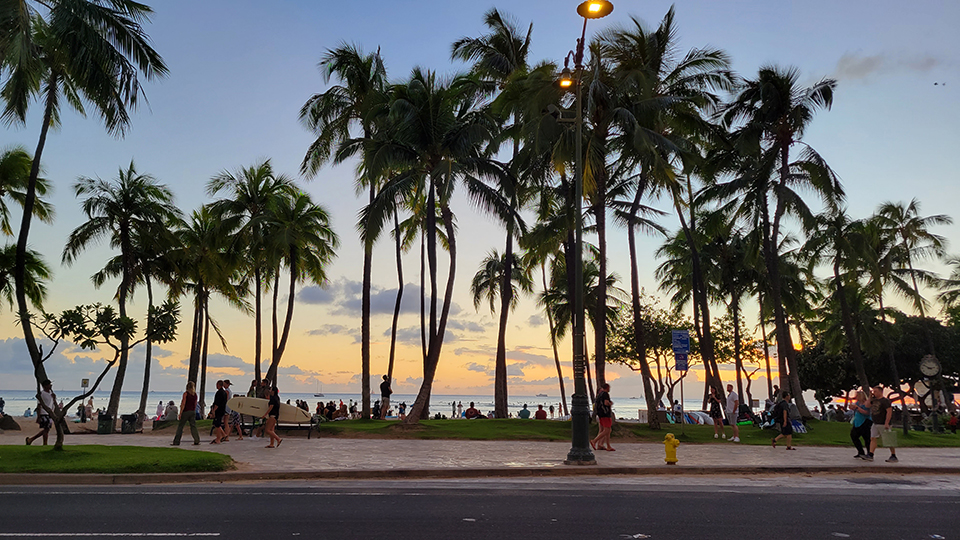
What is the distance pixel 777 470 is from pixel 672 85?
16.2 metres


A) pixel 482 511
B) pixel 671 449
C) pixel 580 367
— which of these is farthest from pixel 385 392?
pixel 482 511

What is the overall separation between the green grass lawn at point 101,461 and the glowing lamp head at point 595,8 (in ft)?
36.7

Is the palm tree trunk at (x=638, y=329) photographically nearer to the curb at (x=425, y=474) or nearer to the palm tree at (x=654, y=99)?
the palm tree at (x=654, y=99)

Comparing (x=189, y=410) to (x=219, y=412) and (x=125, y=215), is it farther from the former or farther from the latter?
(x=125, y=215)

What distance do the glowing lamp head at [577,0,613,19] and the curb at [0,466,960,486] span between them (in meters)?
9.12

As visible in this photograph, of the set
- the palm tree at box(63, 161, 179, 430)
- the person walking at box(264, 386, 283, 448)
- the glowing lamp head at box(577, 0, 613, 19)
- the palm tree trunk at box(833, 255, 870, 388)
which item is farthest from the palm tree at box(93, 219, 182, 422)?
the palm tree trunk at box(833, 255, 870, 388)

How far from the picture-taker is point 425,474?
12914 mm

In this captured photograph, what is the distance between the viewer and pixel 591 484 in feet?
38.9

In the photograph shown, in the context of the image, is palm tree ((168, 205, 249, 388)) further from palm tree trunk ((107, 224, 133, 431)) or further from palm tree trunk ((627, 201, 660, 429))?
palm tree trunk ((627, 201, 660, 429))

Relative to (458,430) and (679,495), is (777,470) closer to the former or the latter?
(679,495)

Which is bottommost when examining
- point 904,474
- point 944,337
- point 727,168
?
point 904,474

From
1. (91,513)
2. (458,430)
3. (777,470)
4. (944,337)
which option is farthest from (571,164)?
(944,337)

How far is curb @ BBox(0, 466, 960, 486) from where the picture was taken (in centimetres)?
1146

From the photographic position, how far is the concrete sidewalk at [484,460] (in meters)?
12.5
